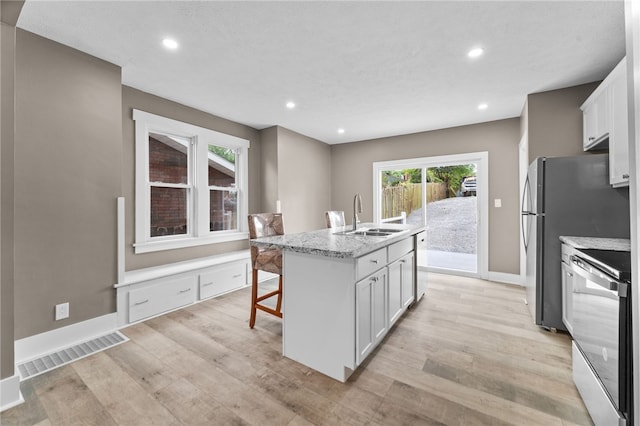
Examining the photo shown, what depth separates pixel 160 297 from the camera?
2.94 metres

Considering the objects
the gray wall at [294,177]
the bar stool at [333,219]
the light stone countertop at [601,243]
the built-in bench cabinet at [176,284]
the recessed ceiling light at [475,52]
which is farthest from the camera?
the gray wall at [294,177]

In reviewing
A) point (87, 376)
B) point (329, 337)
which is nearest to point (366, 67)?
point (329, 337)

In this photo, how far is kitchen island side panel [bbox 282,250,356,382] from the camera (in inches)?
70.5

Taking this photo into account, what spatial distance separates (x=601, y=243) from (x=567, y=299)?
0.59 metres

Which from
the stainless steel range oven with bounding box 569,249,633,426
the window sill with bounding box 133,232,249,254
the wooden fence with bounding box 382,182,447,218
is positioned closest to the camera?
the stainless steel range oven with bounding box 569,249,633,426

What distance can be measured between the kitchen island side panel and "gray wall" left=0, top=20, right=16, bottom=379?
172 centimetres

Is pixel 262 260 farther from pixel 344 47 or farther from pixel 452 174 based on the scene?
pixel 452 174

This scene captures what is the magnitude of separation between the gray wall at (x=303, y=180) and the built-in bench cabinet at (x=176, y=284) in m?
1.29

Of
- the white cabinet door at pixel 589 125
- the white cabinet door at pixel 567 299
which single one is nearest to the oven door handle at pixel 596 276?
the white cabinet door at pixel 567 299

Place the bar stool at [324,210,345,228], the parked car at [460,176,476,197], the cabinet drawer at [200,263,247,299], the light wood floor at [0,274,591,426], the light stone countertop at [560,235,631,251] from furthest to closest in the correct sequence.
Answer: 1. the parked car at [460,176,476,197]
2. the bar stool at [324,210,345,228]
3. the cabinet drawer at [200,263,247,299]
4. the light stone countertop at [560,235,631,251]
5. the light wood floor at [0,274,591,426]

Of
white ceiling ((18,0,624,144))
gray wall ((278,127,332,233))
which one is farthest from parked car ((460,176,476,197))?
gray wall ((278,127,332,233))

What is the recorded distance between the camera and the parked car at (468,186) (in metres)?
4.47

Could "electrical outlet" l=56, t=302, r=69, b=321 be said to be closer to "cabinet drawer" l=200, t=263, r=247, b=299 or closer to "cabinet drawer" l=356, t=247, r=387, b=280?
"cabinet drawer" l=200, t=263, r=247, b=299

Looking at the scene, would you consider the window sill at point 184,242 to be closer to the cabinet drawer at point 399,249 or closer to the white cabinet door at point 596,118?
the cabinet drawer at point 399,249
